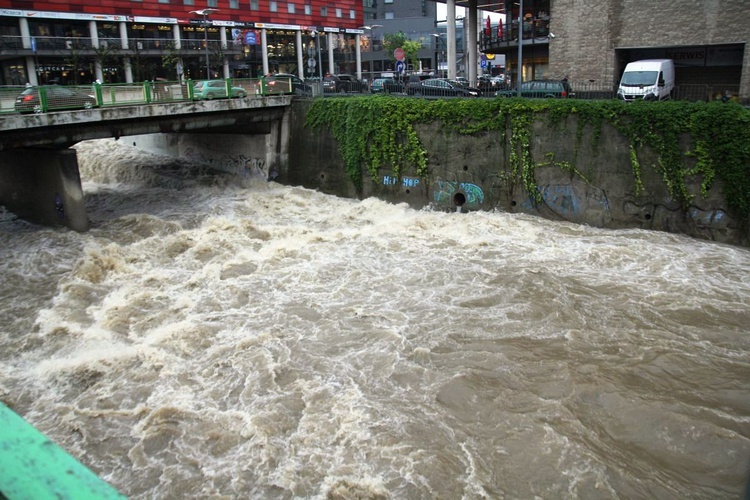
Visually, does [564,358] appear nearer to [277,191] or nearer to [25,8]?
Result: [277,191]

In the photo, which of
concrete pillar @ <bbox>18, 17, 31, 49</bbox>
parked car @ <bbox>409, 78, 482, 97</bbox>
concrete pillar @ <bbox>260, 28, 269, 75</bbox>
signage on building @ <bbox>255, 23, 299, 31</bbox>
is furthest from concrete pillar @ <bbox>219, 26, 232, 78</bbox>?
parked car @ <bbox>409, 78, 482, 97</bbox>

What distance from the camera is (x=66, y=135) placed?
69.2ft

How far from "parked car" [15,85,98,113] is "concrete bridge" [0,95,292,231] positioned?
276mm

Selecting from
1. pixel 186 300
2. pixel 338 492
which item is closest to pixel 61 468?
pixel 338 492

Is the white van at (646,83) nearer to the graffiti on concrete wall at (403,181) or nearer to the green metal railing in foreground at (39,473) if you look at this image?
the graffiti on concrete wall at (403,181)

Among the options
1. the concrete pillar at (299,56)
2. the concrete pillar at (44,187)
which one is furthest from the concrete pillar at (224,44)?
the concrete pillar at (44,187)

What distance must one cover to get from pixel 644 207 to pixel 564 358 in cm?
1057

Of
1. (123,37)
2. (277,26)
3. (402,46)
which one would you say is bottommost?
(123,37)

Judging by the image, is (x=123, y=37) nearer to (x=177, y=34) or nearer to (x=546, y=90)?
(x=177, y=34)

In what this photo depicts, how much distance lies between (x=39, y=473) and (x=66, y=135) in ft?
71.5

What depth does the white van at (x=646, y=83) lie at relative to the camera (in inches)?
1054

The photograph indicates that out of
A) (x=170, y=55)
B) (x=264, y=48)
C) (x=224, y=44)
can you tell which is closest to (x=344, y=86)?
(x=170, y=55)

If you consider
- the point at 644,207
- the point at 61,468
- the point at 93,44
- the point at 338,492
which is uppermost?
the point at 93,44

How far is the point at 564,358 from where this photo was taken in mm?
12539
